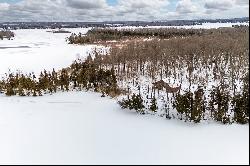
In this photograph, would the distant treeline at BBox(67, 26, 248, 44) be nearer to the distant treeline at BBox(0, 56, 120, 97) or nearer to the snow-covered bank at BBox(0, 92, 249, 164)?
the distant treeline at BBox(0, 56, 120, 97)

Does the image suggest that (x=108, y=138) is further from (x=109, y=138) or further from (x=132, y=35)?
(x=132, y=35)

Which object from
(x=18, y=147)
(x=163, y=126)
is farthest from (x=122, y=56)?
(x=18, y=147)

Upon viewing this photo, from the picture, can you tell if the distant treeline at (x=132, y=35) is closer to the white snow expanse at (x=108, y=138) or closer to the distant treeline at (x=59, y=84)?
the distant treeline at (x=59, y=84)

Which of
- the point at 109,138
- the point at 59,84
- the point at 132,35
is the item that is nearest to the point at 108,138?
the point at 109,138

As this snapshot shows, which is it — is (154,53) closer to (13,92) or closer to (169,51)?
(169,51)

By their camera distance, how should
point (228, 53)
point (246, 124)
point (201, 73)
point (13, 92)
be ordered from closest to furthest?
point (246, 124)
point (13, 92)
point (201, 73)
point (228, 53)

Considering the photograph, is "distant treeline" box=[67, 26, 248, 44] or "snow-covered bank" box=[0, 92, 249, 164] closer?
"snow-covered bank" box=[0, 92, 249, 164]

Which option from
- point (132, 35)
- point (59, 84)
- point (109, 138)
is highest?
point (132, 35)

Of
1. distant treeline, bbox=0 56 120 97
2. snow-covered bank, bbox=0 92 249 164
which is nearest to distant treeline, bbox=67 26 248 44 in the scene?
distant treeline, bbox=0 56 120 97
